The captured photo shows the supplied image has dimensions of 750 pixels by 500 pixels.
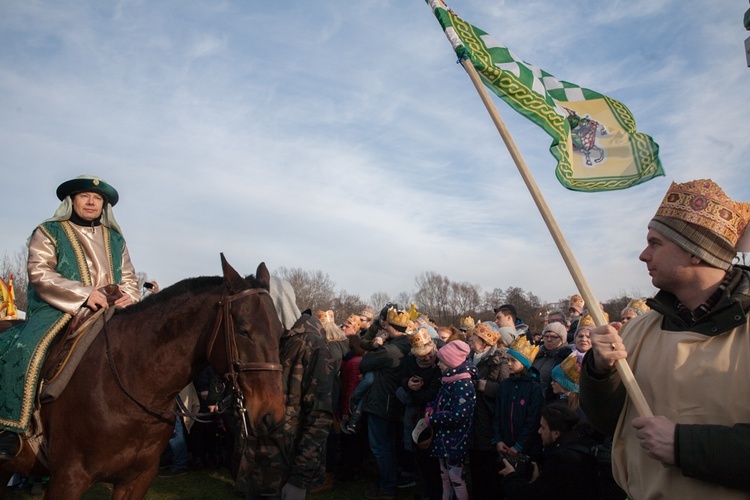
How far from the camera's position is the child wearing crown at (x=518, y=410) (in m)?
5.44

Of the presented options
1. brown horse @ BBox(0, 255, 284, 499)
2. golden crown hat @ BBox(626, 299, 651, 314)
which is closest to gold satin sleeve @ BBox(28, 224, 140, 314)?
brown horse @ BBox(0, 255, 284, 499)

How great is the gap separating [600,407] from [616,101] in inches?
80.4

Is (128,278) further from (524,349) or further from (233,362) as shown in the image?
(524,349)

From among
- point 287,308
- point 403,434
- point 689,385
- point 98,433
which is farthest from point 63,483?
point 403,434

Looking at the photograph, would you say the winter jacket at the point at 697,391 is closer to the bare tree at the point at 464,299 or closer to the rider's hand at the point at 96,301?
the rider's hand at the point at 96,301

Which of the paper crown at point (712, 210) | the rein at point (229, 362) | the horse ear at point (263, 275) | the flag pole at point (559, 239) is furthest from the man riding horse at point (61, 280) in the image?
the paper crown at point (712, 210)

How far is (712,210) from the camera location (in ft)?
7.17

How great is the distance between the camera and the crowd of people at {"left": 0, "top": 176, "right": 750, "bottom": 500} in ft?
6.61

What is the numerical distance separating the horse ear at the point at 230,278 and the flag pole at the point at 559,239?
226cm

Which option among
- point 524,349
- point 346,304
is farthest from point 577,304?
point 346,304

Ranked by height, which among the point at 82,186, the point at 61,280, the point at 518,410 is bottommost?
the point at 518,410

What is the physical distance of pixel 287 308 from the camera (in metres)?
Result: 4.95

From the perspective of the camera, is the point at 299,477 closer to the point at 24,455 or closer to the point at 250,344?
the point at 250,344

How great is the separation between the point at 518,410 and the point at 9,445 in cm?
467
